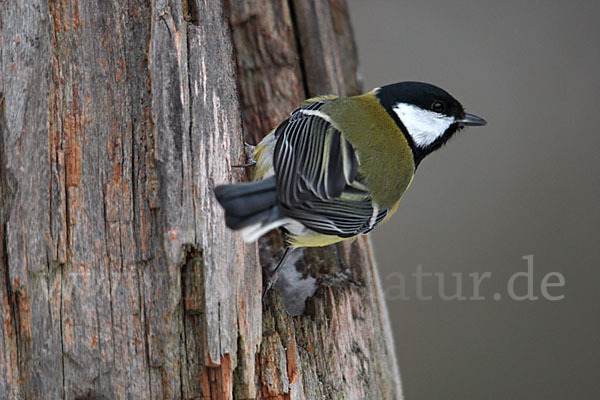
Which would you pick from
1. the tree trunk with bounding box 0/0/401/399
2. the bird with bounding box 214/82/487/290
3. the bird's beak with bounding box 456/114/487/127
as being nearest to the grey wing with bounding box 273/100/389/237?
the bird with bounding box 214/82/487/290

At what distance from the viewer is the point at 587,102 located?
263cm

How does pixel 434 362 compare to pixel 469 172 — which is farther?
pixel 469 172

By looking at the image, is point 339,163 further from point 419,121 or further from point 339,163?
point 419,121

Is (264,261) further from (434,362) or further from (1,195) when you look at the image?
(434,362)

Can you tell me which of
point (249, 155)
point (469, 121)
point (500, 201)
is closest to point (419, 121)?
point (469, 121)

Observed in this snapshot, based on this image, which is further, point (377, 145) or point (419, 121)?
point (419, 121)

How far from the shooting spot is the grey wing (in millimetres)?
1266

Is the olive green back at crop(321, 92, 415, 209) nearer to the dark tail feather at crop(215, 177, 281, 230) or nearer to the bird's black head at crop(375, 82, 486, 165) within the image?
the bird's black head at crop(375, 82, 486, 165)

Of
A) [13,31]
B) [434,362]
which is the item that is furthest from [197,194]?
[434,362]

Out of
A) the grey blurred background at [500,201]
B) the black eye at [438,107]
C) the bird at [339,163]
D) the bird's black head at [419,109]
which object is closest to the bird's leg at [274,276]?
the bird at [339,163]

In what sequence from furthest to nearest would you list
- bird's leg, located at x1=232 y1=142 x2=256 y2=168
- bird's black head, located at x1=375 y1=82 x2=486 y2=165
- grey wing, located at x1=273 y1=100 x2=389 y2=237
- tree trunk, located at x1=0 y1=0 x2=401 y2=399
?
bird's black head, located at x1=375 y1=82 x2=486 y2=165, bird's leg, located at x1=232 y1=142 x2=256 y2=168, grey wing, located at x1=273 y1=100 x2=389 y2=237, tree trunk, located at x1=0 y1=0 x2=401 y2=399

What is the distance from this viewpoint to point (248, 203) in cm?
114

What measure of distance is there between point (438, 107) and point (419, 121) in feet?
0.22

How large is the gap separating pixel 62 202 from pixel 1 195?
12 centimetres
